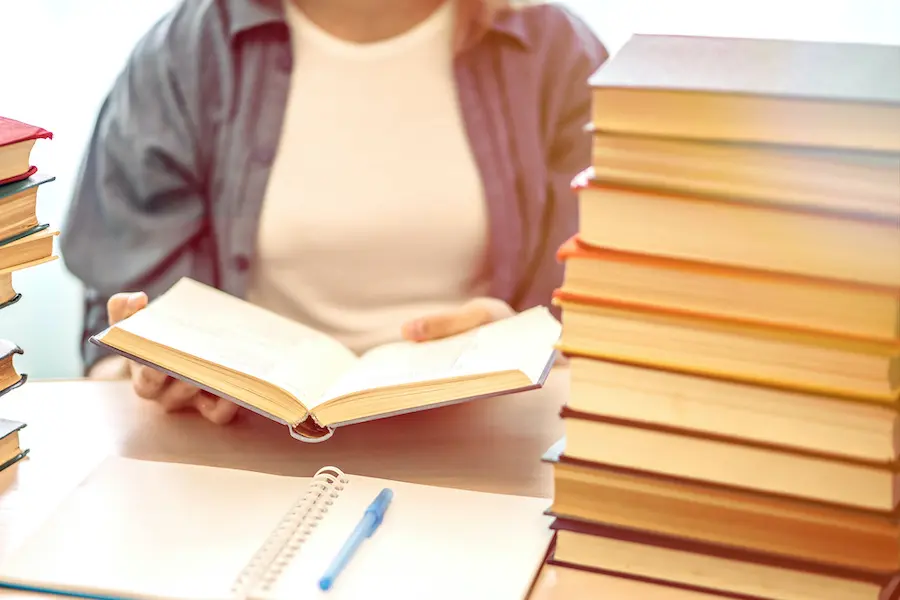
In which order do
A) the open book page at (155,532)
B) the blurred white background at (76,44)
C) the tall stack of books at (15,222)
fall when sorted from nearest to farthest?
the open book page at (155,532)
the tall stack of books at (15,222)
the blurred white background at (76,44)

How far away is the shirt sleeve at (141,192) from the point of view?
137 cm

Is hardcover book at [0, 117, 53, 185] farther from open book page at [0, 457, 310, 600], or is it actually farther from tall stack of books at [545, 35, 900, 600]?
tall stack of books at [545, 35, 900, 600]

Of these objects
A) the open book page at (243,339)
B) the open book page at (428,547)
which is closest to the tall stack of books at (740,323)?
the open book page at (428,547)

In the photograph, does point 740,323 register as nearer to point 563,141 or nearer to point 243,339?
point 243,339

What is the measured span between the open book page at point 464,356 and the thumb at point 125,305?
216mm

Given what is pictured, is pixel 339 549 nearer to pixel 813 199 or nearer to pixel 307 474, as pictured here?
pixel 307 474

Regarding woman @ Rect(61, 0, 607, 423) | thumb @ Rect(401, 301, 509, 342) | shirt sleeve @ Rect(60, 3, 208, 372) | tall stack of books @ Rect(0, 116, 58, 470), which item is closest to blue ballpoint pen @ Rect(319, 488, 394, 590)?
thumb @ Rect(401, 301, 509, 342)

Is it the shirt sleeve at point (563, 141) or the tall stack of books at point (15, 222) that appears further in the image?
the shirt sleeve at point (563, 141)

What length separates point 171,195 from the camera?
140 centimetres

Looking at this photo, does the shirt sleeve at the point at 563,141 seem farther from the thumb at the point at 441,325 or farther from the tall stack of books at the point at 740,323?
the tall stack of books at the point at 740,323

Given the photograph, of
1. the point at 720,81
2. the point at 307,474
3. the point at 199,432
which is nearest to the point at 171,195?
the point at 199,432

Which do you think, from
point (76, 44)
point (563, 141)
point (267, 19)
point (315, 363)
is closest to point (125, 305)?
point (315, 363)

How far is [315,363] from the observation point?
0.92 meters

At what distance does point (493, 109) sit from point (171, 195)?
1.51 ft
